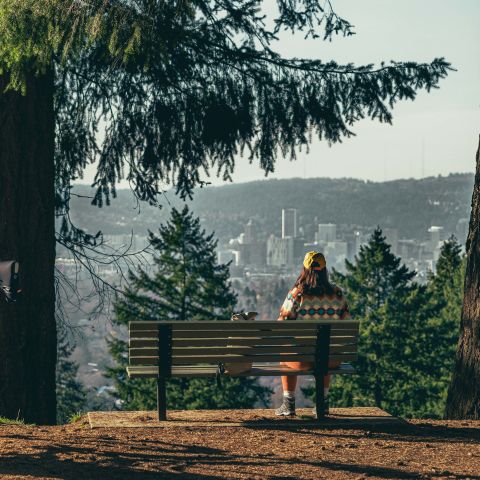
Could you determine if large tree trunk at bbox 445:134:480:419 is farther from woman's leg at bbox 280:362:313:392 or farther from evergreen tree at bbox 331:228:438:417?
evergreen tree at bbox 331:228:438:417

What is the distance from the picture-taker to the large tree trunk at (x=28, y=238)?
880 centimetres

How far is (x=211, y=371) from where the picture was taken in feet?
25.1

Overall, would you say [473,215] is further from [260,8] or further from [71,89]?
[71,89]

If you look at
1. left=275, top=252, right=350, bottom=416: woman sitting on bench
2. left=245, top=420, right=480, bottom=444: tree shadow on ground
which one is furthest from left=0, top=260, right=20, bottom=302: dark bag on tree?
left=275, top=252, right=350, bottom=416: woman sitting on bench

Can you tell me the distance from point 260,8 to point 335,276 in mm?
32657

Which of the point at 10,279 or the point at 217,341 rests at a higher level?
the point at 10,279

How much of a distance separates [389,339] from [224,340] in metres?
32.0

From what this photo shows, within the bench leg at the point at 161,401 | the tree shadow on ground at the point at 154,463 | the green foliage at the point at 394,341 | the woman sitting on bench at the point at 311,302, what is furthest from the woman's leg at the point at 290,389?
the green foliage at the point at 394,341

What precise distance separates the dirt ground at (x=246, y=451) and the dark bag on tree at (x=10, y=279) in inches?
40.2

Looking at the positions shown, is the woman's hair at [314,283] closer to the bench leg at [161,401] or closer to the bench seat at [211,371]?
the bench seat at [211,371]

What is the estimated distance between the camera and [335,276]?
42281 mm

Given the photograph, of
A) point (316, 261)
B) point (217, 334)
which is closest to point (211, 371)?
point (217, 334)

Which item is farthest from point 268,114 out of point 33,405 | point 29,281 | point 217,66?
point 33,405

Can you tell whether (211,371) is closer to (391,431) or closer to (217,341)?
(217,341)
